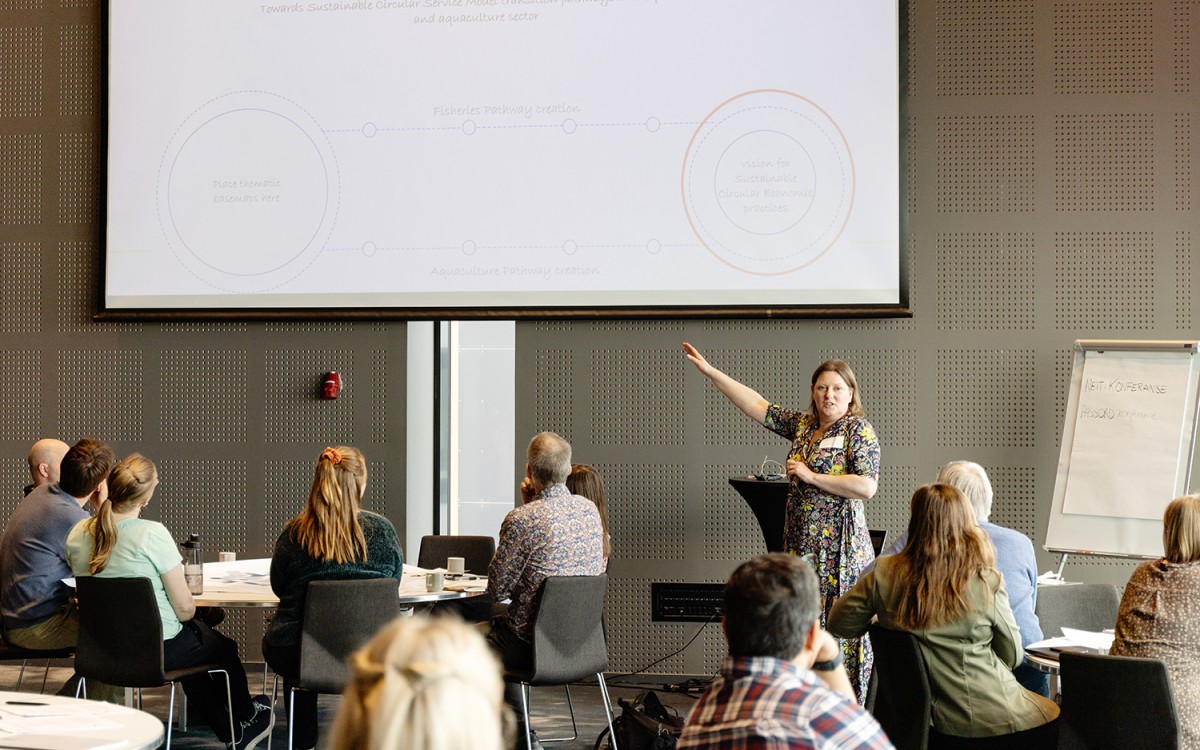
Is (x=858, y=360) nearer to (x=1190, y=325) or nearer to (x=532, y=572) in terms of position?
(x=1190, y=325)

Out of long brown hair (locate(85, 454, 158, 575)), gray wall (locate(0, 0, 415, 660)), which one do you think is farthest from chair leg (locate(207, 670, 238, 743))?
gray wall (locate(0, 0, 415, 660))

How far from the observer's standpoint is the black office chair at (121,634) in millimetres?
3984

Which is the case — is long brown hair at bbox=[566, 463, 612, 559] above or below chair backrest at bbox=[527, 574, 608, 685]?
above

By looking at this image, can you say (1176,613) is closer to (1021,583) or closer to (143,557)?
(1021,583)

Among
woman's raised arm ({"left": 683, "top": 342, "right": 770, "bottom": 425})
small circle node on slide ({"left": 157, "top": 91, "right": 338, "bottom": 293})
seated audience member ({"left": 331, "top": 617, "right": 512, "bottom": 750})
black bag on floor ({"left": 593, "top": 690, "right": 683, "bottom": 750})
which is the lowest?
black bag on floor ({"left": 593, "top": 690, "right": 683, "bottom": 750})

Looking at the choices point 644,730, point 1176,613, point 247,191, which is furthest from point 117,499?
point 1176,613

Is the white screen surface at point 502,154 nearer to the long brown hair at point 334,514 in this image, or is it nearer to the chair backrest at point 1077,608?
the chair backrest at point 1077,608

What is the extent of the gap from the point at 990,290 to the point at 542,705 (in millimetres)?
3244

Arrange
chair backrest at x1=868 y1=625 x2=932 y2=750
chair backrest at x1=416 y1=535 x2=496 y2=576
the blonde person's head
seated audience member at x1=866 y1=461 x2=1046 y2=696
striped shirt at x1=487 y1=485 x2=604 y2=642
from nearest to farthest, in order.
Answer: the blonde person's head < chair backrest at x1=868 y1=625 x2=932 y2=750 < seated audience member at x1=866 y1=461 x2=1046 y2=696 < striped shirt at x1=487 y1=485 x2=604 y2=642 < chair backrest at x1=416 y1=535 x2=496 y2=576

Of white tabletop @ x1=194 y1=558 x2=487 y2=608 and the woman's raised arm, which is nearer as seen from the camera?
white tabletop @ x1=194 y1=558 x2=487 y2=608

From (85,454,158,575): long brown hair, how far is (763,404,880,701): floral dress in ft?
8.21

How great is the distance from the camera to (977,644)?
3.14 meters

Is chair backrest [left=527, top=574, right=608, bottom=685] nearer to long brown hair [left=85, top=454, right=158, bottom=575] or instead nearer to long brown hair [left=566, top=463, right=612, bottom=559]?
long brown hair [left=566, top=463, right=612, bottom=559]

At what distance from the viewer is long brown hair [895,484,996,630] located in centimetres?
311
